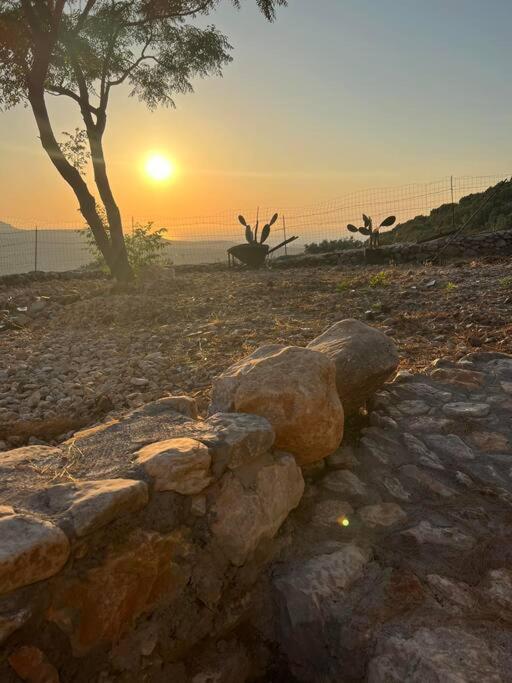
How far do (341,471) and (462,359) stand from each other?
69.2 inches

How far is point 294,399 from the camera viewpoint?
104 inches

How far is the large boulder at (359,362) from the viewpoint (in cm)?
316

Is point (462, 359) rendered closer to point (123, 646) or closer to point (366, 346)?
point (366, 346)

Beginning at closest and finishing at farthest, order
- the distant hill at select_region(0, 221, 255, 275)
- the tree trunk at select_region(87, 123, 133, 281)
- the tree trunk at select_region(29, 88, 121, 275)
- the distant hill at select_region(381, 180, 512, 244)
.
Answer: the tree trunk at select_region(29, 88, 121, 275) → the tree trunk at select_region(87, 123, 133, 281) → the distant hill at select_region(381, 180, 512, 244) → the distant hill at select_region(0, 221, 255, 275)

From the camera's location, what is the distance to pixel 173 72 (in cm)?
1301

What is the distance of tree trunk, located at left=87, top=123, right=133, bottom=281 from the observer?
10.8 meters

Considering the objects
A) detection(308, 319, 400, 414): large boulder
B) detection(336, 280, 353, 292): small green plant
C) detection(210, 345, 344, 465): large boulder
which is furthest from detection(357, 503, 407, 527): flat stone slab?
detection(336, 280, 353, 292): small green plant

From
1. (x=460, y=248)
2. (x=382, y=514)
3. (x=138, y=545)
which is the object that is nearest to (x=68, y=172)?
(x=460, y=248)

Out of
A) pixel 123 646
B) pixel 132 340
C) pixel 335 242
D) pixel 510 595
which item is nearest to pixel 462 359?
pixel 510 595

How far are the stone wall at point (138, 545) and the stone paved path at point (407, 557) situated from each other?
21cm

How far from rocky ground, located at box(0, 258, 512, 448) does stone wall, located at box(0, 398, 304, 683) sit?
55.9 inches

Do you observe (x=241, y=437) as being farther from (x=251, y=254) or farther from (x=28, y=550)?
(x=251, y=254)

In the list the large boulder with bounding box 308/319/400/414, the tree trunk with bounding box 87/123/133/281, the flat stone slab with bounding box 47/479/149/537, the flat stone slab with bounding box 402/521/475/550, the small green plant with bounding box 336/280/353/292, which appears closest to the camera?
the flat stone slab with bounding box 47/479/149/537

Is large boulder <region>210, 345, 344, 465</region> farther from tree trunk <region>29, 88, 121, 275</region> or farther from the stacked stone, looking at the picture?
the stacked stone
